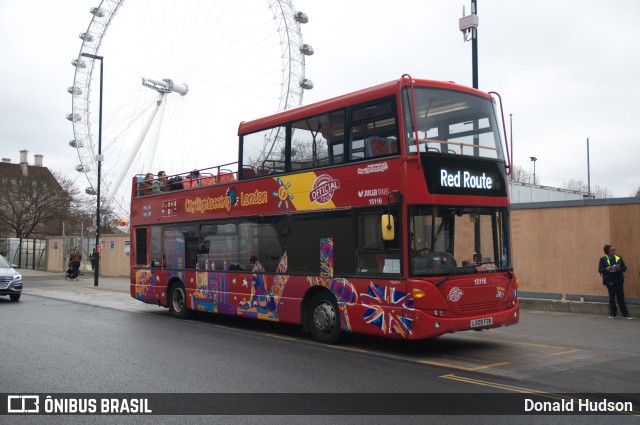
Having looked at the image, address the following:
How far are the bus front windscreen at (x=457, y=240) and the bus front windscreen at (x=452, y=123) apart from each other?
1.00 m

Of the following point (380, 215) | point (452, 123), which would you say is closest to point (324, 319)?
point (380, 215)

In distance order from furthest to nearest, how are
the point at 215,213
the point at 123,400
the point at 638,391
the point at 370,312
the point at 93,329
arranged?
the point at 215,213
the point at 93,329
the point at 370,312
the point at 638,391
the point at 123,400

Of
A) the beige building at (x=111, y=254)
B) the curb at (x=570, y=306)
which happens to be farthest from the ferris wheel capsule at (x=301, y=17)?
the curb at (x=570, y=306)

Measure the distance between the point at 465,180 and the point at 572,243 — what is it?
6.69 meters

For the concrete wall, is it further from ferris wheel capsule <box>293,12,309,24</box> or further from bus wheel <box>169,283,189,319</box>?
ferris wheel capsule <box>293,12,309,24</box>

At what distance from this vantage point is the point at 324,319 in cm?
1091

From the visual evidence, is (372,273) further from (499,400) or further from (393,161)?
(499,400)

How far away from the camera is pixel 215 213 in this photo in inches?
551

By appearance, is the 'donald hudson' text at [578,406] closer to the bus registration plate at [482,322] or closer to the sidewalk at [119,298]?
the bus registration plate at [482,322]

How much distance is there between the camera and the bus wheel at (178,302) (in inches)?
600

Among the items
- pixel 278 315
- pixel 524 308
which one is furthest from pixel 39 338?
pixel 524 308

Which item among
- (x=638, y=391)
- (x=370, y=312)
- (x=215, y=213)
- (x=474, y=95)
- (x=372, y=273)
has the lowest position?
(x=638, y=391)

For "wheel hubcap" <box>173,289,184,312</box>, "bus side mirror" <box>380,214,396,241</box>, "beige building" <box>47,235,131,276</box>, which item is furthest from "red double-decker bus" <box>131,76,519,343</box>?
"beige building" <box>47,235,131,276</box>

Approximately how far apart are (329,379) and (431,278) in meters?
2.39
